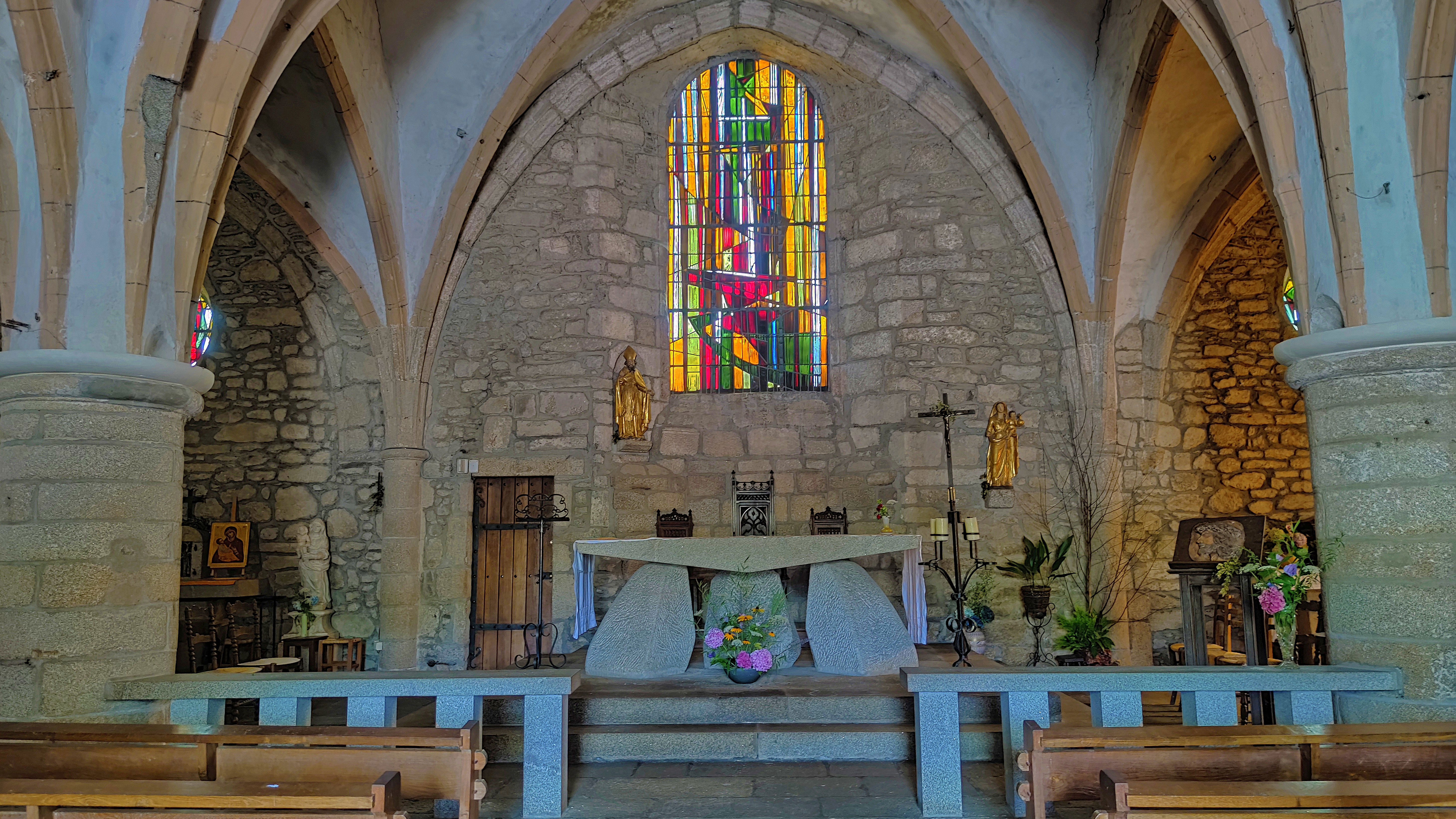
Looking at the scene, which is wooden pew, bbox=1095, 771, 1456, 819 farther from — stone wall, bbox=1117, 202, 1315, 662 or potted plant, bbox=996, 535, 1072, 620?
stone wall, bbox=1117, 202, 1315, 662

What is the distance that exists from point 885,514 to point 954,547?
27.1 inches

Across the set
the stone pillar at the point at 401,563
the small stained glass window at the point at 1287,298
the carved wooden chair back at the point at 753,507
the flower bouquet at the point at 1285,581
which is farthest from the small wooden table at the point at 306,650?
the small stained glass window at the point at 1287,298

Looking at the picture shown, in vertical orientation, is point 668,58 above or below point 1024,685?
above

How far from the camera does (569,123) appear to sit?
9.47 meters

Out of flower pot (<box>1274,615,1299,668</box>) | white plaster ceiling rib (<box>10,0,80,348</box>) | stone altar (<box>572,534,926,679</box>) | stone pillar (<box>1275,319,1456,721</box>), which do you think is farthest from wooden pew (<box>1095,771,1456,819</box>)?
white plaster ceiling rib (<box>10,0,80,348</box>)

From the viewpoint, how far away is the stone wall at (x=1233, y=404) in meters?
9.38

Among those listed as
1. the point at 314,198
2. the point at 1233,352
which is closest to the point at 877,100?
the point at 1233,352

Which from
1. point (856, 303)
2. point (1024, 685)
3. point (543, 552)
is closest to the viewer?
point (1024, 685)

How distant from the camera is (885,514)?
8.29 metres

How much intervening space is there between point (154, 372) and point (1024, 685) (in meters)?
3.98

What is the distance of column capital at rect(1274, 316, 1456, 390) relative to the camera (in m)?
4.38

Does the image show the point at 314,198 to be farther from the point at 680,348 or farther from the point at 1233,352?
the point at 1233,352

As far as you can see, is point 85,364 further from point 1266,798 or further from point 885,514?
point 885,514

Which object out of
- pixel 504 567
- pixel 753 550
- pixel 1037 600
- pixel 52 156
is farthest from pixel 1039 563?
pixel 52 156
